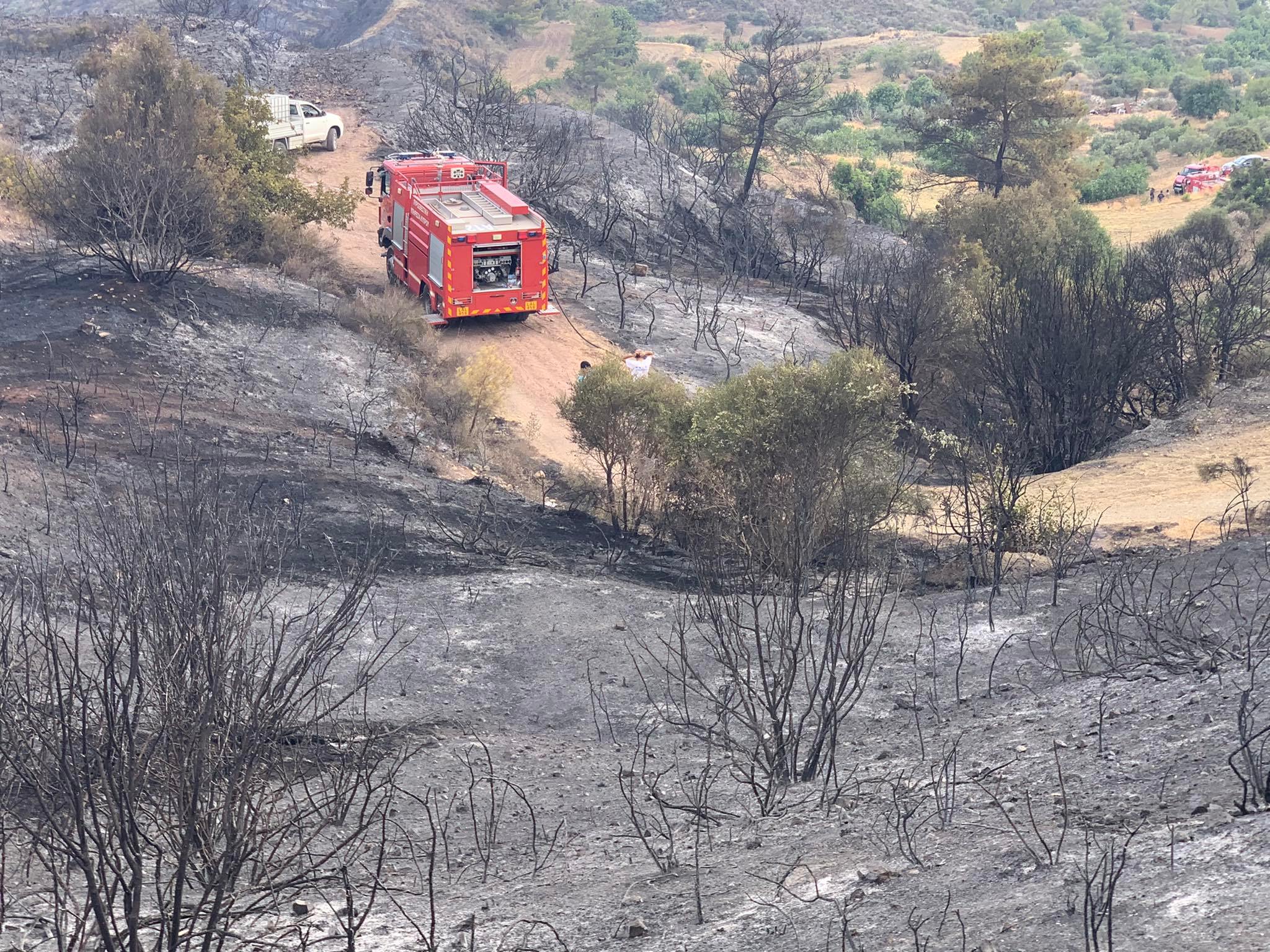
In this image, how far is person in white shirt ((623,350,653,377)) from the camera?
2069 cm

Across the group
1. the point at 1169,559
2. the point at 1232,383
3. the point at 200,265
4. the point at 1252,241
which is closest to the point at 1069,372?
the point at 1232,383

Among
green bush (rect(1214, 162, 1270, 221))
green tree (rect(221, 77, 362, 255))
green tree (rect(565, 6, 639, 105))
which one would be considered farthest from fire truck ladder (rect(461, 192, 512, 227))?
green tree (rect(565, 6, 639, 105))

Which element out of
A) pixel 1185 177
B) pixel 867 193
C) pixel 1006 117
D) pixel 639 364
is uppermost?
pixel 1006 117

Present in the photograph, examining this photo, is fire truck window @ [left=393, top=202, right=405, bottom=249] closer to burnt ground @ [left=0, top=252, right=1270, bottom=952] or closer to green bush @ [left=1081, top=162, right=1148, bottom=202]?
burnt ground @ [left=0, top=252, right=1270, bottom=952]

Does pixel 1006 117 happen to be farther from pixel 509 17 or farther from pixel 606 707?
pixel 509 17

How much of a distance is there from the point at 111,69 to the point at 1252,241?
30850mm

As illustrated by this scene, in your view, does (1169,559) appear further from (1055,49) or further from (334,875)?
(1055,49)

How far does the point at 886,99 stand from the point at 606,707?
61.2m

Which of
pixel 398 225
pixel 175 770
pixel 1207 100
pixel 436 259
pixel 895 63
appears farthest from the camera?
pixel 895 63

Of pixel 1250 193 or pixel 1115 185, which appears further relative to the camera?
pixel 1115 185

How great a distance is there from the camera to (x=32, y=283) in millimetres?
21766

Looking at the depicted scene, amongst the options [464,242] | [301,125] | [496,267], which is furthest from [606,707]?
[301,125]

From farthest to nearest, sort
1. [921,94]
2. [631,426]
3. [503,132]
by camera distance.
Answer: [921,94] < [503,132] < [631,426]

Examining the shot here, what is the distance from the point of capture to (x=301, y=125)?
3547 cm
